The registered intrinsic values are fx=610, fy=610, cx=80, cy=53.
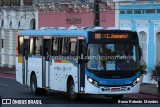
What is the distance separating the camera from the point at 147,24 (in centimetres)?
3597

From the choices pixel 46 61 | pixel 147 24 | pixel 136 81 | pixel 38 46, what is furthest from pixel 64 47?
pixel 147 24

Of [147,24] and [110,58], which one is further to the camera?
[147,24]

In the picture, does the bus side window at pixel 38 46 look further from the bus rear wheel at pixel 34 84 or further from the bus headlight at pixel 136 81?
the bus headlight at pixel 136 81

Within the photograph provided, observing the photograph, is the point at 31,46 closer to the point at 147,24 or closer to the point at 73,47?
the point at 73,47

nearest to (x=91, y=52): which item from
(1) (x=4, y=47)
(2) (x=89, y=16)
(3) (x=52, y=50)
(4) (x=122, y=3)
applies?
(3) (x=52, y=50)

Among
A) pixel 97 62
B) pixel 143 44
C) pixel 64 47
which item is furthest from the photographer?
pixel 143 44

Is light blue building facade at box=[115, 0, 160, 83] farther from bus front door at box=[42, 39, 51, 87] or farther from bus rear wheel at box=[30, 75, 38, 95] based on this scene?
bus front door at box=[42, 39, 51, 87]

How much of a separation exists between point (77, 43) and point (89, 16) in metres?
18.1

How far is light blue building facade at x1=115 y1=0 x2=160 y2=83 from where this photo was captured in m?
35.3

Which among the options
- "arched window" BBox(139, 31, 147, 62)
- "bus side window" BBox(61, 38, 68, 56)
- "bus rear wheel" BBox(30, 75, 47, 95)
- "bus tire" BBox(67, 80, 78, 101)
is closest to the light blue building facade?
"arched window" BBox(139, 31, 147, 62)

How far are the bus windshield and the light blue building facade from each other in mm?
11871

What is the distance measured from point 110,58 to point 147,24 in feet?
43.4

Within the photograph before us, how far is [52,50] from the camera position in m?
25.9

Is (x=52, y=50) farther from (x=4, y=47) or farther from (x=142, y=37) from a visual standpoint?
(x=4, y=47)
